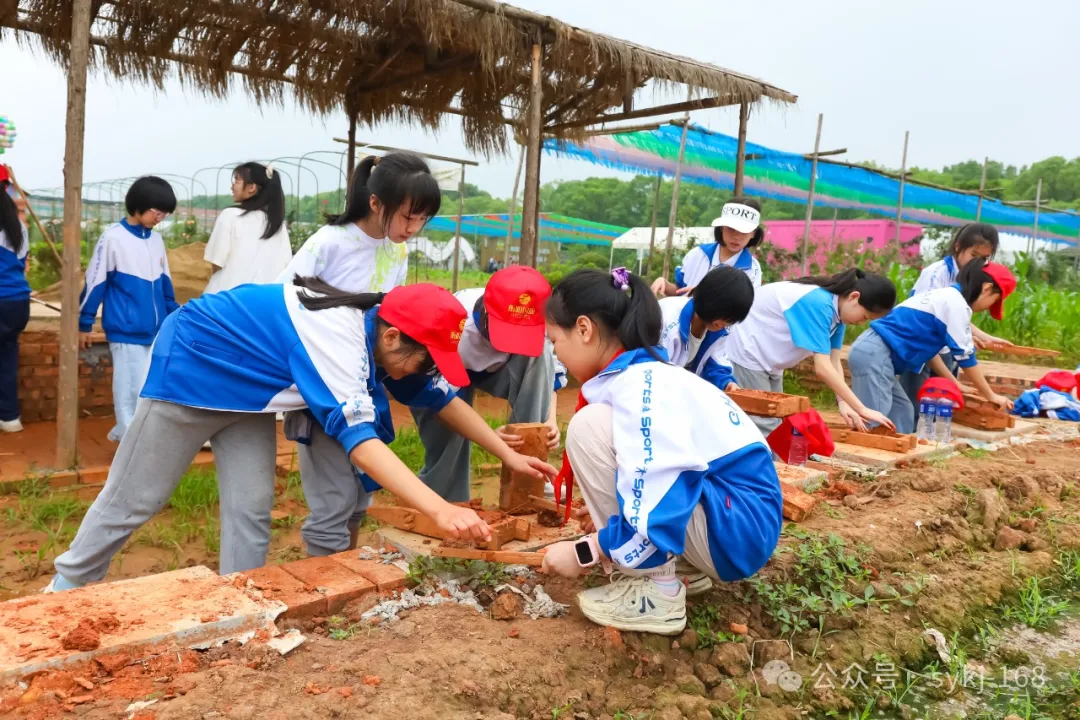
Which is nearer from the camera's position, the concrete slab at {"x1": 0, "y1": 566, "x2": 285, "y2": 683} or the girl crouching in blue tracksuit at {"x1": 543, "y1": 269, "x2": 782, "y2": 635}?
the concrete slab at {"x1": 0, "y1": 566, "x2": 285, "y2": 683}

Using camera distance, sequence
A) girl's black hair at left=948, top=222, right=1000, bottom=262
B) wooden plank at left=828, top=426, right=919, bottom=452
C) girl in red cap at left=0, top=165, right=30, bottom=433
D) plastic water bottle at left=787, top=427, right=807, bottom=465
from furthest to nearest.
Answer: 1. girl's black hair at left=948, top=222, right=1000, bottom=262
2. girl in red cap at left=0, top=165, right=30, bottom=433
3. wooden plank at left=828, top=426, right=919, bottom=452
4. plastic water bottle at left=787, top=427, right=807, bottom=465

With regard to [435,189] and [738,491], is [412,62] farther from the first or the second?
[738,491]

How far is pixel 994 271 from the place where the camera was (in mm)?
5426

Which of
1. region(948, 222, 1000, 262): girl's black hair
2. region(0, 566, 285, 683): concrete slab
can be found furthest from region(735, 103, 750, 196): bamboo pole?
region(0, 566, 285, 683): concrete slab

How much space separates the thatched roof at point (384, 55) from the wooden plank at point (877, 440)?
3.29 metres

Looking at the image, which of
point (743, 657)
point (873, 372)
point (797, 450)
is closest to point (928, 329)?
point (873, 372)

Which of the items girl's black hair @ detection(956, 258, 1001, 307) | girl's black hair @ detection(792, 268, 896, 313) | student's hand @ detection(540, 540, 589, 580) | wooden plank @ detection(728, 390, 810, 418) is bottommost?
student's hand @ detection(540, 540, 589, 580)

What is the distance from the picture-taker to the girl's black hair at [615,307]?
2.22 m

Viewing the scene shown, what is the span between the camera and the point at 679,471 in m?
1.94

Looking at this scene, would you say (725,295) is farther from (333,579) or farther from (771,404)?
(333,579)

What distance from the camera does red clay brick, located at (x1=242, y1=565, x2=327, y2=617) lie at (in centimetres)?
222

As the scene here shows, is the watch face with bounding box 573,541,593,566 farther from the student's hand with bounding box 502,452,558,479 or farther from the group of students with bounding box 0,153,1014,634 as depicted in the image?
the student's hand with bounding box 502,452,558,479

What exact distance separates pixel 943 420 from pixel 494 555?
4.04 m

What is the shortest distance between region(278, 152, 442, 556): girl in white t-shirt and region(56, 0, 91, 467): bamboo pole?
1734mm
